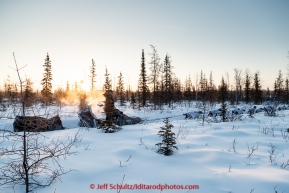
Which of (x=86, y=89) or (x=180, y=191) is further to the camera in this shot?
(x=86, y=89)

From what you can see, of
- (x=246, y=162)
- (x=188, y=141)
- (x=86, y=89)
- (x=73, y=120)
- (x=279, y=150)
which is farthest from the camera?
(x=86, y=89)

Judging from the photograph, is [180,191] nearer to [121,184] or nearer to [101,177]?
[121,184]

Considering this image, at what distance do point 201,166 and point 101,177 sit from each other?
1900 mm

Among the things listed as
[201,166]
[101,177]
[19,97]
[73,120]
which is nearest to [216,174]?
[201,166]

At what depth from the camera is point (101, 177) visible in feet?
9.18

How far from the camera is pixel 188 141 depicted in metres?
4.87

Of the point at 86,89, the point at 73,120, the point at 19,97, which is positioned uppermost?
the point at 86,89

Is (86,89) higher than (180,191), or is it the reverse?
(86,89)

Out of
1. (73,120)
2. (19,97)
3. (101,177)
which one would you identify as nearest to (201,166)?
(101,177)

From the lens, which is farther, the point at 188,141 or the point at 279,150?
the point at 188,141

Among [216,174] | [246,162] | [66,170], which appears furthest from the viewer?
[246,162]

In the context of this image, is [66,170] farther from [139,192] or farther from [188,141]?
[188,141]

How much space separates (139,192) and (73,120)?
1159 cm

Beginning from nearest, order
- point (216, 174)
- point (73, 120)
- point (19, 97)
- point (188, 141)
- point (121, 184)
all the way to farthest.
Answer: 1. point (19, 97)
2. point (121, 184)
3. point (216, 174)
4. point (188, 141)
5. point (73, 120)
